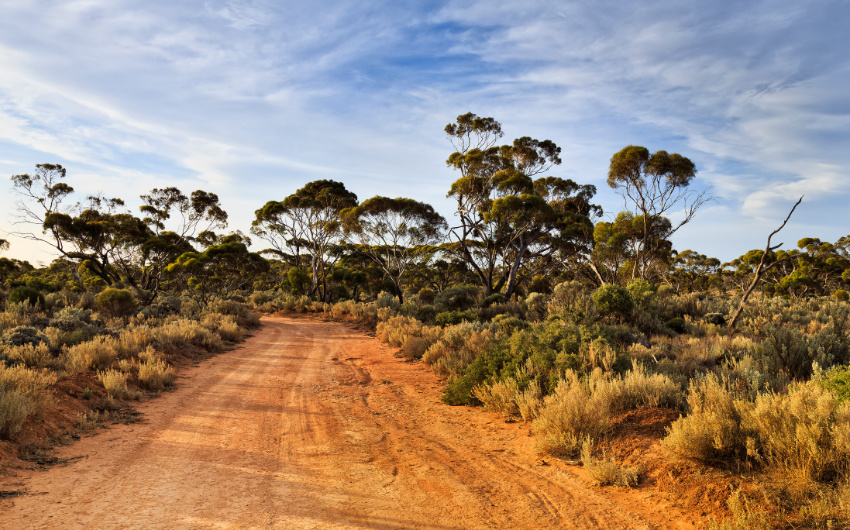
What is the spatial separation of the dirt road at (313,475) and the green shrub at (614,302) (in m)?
8.20

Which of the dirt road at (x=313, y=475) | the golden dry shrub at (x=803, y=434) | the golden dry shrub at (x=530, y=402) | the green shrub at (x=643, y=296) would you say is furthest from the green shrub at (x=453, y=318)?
the golden dry shrub at (x=803, y=434)

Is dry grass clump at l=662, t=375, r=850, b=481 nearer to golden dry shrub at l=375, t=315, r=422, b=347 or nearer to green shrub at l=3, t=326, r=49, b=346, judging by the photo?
golden dry shrub at l=375, t=315, r=422, b=347

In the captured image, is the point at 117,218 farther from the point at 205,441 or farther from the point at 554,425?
the point at 554,425

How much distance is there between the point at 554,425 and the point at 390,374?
245 inches

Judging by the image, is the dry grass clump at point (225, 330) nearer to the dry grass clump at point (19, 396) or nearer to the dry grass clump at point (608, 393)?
the dry grass clump at point (19, 396)

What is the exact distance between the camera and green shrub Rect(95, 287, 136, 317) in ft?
63.4

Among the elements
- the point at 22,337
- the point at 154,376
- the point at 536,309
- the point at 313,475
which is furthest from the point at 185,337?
the point at 536,309

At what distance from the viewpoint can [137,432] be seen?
6320mm

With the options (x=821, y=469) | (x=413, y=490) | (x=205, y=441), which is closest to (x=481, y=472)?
(x=413, y=490)

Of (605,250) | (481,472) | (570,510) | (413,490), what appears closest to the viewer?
(570,510)

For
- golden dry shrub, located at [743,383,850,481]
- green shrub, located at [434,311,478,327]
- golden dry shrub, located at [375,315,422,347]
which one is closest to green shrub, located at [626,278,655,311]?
green shrub, located at [434,311,478,327]

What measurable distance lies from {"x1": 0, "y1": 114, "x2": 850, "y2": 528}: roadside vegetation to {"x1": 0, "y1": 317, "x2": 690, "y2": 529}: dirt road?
57 cm

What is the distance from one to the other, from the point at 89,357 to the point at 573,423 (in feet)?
31.5

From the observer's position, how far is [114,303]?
→ 765 inches
